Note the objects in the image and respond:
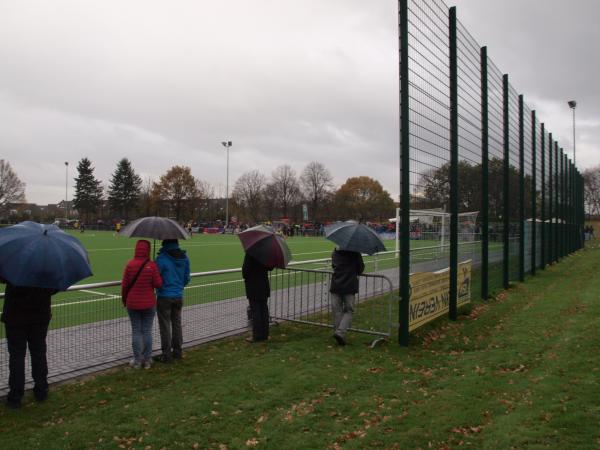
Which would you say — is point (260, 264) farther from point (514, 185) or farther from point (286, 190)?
point (286, 190)

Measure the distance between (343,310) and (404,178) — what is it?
2065mm

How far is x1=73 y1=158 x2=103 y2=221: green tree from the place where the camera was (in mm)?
91125

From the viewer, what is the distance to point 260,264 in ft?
23.8

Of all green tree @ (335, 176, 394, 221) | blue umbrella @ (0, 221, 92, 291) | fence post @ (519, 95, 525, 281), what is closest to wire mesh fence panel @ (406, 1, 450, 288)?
blue umbrella @ (0, 221, 92, 291)

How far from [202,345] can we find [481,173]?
7498 mm

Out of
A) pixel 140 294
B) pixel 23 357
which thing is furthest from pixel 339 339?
pixel 23 357

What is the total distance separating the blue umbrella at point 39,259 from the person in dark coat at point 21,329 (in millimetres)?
448

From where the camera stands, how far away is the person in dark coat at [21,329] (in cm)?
478

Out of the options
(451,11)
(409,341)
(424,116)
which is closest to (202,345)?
(409,341)

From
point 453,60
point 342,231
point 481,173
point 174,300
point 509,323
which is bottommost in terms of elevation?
point 509,323

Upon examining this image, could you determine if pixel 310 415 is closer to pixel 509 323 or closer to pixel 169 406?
pixel 169 406

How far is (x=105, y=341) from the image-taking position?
22.1ft

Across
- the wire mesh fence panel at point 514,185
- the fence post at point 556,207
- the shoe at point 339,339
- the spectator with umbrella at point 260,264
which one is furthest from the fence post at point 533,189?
the spectator with umbrella at point 260,264

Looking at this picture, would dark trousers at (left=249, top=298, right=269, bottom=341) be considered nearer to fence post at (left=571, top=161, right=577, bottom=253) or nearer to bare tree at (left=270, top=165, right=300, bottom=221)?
fence post at (left=571, top=161, right=577, bottom=253)
